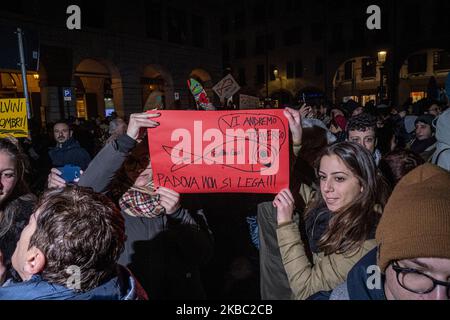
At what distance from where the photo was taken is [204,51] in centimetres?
2408

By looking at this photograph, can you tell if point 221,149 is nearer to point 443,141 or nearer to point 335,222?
point 335,222

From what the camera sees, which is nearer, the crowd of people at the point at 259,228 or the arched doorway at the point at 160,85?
the crowd of people at the point at 259,228

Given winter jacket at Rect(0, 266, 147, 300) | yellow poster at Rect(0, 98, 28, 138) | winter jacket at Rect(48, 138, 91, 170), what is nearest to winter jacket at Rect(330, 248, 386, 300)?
winter jacket at Rect(0, 266, 147, 300)

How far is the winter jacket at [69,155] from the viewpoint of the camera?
575cm

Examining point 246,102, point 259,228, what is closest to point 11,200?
point 259,228

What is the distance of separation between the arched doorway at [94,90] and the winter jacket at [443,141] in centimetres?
1840

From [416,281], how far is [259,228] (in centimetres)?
143

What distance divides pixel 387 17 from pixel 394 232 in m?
38.4

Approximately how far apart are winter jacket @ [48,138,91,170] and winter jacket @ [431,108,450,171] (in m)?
5.16

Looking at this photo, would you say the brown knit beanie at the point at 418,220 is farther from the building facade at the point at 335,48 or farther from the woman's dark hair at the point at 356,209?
the building facade at the point at 335,48

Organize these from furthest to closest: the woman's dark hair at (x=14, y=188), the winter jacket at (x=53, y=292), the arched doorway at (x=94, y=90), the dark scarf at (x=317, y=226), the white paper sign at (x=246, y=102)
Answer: the arched doorway at (x=94, y=90) < the white paper sign at (x=246, y=102) < the woman's dark hair at (x=14, y=188) < the dark scarf at (x=317, y=226) < the winter jacket at (x=53, y=292)

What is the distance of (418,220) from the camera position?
115 centimetres

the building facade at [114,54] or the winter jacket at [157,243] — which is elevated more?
the building facade at [114,54]

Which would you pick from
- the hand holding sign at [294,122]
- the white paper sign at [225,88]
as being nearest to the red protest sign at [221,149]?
the hand holding sign at [294,122]
